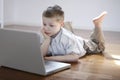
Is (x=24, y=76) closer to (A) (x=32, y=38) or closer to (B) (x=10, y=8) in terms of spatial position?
(A) (x=32, y=38)

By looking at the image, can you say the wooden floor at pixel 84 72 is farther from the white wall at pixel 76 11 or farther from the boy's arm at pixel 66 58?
the white wall at pixel 76 11

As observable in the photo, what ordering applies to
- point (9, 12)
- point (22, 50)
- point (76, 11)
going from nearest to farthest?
1. point (22, 50)
2. point (76, 11)
3. point (9, 12)

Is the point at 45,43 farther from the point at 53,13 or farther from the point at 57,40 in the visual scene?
the point at 53,13

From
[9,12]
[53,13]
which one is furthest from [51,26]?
[9,12]

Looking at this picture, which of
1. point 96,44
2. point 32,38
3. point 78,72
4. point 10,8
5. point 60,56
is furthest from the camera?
point 10,8

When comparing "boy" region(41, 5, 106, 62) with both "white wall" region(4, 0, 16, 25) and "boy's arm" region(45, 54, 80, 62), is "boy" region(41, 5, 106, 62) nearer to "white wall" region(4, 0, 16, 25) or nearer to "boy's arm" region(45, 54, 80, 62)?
"boy's arm" region(45, 54, 80, 62)

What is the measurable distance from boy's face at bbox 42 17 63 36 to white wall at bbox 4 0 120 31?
2.06 metres

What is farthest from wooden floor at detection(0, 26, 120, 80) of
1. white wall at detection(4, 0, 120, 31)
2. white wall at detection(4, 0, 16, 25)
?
white wall at detection(4, 0, 16, 25)

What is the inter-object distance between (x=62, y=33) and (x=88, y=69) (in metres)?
0.27

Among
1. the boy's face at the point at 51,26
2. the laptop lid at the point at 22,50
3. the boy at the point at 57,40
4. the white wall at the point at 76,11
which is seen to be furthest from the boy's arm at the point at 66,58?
the white wall at the point at 76,11

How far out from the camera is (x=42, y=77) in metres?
1.07

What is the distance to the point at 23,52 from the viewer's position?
1066 mm

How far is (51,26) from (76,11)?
2168 mm

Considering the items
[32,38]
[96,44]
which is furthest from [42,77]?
[96,44]
